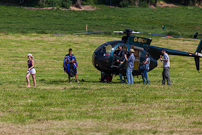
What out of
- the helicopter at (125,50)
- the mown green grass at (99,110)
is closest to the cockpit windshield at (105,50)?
the helicopter at (125,50)

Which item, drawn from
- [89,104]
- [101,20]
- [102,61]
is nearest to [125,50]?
[102,61]

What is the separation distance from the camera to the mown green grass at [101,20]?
177 ft

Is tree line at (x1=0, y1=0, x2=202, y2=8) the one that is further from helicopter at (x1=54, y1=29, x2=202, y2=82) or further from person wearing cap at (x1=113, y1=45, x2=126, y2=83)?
person wearing cap at (x1=113, y1=45, x2=126, y2=83)

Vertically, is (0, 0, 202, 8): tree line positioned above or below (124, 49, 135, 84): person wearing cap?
above

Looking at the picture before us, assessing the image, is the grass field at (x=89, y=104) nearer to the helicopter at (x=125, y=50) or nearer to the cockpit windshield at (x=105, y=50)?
the helicopter at (x=125, y=50)

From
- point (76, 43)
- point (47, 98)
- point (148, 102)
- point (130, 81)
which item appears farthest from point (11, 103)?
point (76, 43)

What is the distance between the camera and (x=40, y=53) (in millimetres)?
35438

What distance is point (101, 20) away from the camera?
2643 inches

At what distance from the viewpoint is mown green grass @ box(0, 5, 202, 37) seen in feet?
177

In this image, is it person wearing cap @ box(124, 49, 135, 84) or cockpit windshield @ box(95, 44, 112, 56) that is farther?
cockpit windshield @ box(95, 44, 112, 56)

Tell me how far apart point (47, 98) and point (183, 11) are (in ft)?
249

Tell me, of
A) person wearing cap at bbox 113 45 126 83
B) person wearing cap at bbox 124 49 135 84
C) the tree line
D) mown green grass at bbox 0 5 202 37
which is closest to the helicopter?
person wearing cap at bbox 113 45 126 83

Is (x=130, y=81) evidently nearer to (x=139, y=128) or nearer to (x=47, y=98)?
(x=47, y=98)

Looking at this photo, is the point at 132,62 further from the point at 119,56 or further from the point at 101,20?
the point at 101,20
